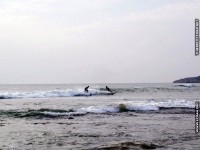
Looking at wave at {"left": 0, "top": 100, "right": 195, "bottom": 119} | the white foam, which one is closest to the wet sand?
wave at {"left": 0, "top": 100, "right": 195, "bottom": 119}

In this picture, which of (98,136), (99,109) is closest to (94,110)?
(99,109)

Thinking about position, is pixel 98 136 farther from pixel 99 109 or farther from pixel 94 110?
pixel 99 109

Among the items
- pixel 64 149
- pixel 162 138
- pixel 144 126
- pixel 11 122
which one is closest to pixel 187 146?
pixel 162 138

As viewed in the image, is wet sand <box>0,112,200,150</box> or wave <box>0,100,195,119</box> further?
wave <box>0,100,195,119</box>

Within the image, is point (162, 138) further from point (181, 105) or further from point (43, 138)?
point (181, 105)

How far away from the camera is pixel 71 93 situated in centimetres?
5862

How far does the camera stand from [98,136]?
14938 millimetres

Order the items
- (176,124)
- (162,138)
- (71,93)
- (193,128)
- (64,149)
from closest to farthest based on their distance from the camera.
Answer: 1. (64,149)
2. (162,138)
3. (193,128)
4. (176,124)
5. (71,93)

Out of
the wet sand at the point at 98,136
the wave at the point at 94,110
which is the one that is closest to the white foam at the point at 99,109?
the wave at the point at 94,110

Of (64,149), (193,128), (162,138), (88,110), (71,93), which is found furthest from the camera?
(71,93)

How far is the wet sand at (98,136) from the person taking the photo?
41.3 ft

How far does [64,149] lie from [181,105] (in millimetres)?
21778

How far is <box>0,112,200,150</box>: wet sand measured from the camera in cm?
1260

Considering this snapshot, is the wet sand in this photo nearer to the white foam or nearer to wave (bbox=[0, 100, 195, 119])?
wave (bbox=[0, 100, 195, 119])
